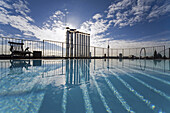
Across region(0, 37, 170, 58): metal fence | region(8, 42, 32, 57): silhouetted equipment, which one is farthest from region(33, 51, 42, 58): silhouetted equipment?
region(8, 42, 32, 57): silhouetted equipment

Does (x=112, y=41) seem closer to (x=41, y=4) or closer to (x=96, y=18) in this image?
(x=96, y=18)

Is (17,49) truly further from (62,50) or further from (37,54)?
(62,50)

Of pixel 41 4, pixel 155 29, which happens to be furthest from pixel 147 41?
pixel 41 4

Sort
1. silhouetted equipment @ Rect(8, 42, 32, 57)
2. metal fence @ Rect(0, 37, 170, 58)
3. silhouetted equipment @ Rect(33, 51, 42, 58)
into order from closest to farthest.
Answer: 1. silhouetted equipment @ Rect(8, 42, 32, 57)
2. metal fence @ Rect(0, 37, 170, 58)
3. silhouetted equipment @ Rect(33, 51, 42, 58)

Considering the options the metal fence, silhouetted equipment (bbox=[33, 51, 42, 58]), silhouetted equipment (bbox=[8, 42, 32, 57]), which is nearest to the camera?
silhouetted equipment (bbox=[8, 42, 32, 57])

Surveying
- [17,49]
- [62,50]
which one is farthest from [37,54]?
[62,50]

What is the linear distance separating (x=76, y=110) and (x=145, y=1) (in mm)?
10199

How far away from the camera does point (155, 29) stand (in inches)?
358

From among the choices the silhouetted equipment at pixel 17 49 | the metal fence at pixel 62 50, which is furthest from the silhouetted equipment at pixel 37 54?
the silhouetted equipment at pixel 17 49

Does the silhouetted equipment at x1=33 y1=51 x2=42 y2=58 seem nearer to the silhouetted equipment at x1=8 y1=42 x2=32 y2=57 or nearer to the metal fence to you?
the metal fence

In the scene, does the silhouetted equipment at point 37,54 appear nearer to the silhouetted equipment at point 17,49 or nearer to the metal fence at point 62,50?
the metal fence at point 62,50

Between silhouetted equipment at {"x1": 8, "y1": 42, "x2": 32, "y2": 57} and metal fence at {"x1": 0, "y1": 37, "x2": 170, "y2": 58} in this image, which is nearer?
silhouetted equipment at {"x1": 8, "y1": 42, "x2": 32, "y2": 57}

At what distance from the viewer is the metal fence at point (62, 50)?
5.54 meters

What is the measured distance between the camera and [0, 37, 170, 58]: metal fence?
554 centimetres
